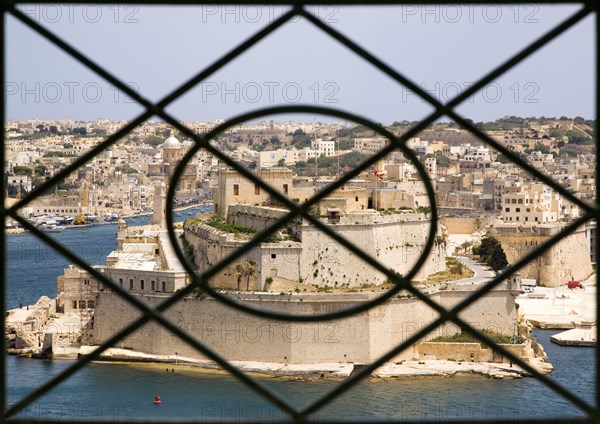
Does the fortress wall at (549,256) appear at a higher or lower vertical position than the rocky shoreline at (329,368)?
higher

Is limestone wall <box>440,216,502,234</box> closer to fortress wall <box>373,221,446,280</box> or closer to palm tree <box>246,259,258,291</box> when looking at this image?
fortress wall <box>373,221,446,280</box>

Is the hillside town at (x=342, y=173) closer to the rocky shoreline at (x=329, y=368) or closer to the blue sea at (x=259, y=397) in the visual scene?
the rocky shoreline at (x=329, y=368)

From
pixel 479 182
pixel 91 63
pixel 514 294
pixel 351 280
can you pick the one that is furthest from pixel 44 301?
pixel 479 182

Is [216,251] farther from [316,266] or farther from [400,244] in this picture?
[400,244]

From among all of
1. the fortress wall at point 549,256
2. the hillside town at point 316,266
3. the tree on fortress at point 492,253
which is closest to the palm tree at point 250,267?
the hillside town at point 316,266

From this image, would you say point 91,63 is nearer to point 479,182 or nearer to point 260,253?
point 260,253

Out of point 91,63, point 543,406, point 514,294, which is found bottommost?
point 543,406

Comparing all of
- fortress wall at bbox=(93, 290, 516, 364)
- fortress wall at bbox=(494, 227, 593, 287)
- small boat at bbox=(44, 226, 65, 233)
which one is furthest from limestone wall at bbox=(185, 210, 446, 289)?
small boat at bbox=(44, 226, 65, 233)
